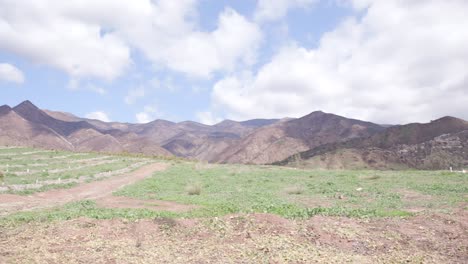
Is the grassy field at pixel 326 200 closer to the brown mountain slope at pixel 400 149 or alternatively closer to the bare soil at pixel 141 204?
the bare soil at pixel 141 204

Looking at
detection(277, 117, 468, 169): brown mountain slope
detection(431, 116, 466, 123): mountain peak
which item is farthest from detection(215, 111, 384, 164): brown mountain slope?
detection(431, 116, 466, 123): mountain peak

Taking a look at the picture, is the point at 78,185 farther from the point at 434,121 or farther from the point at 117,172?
the point at 434,121

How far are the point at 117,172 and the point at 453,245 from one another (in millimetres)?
34046

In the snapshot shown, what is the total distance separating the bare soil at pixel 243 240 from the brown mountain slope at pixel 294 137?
137556mm

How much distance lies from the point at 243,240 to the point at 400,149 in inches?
3684

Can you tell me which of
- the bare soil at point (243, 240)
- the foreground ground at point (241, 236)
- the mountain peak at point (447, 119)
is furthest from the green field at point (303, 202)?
the mountain peak at point (447, 119)

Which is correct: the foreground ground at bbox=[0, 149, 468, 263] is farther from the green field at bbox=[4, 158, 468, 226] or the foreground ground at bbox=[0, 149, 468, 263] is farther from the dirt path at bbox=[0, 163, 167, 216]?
the dirt path at bbox=[0, 163, 167, 216]

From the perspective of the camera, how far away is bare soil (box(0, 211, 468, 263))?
35.9 ft

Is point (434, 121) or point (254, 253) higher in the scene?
point (434, 121)

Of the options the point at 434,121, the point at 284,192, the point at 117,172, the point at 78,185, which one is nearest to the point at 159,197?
the point at 284,192

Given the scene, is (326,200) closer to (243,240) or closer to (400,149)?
(243,240)

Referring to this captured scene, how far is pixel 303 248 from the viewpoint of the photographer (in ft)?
37.6

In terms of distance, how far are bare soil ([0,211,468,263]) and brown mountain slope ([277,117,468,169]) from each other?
5771 cm

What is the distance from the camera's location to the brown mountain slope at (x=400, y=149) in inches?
3314
